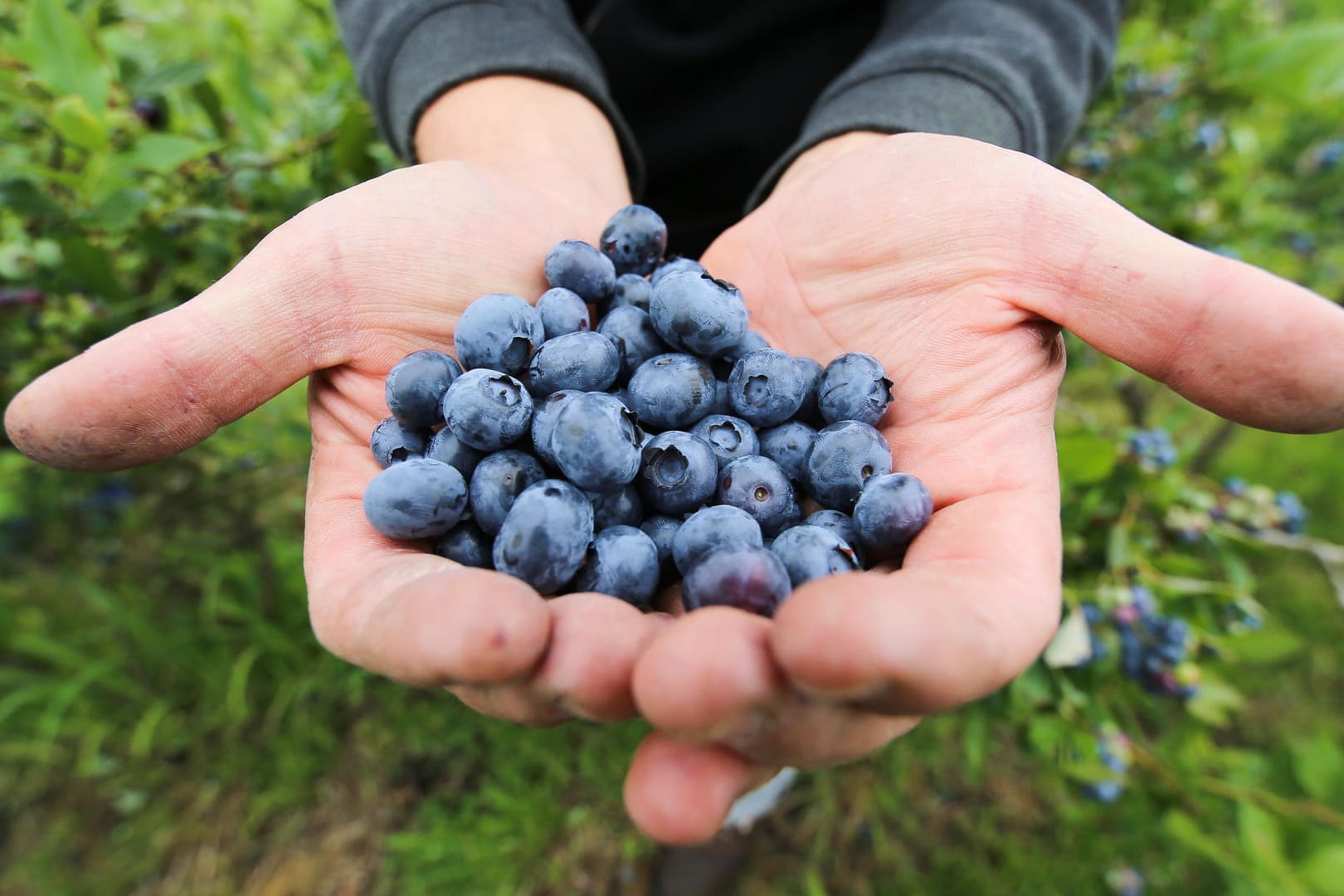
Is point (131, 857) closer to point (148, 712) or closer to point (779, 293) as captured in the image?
point (148, 712)

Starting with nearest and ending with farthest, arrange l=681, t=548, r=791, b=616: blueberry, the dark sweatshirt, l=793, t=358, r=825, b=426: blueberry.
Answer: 1. l=681, t=548, r=791, b=616: blueberry
2. l=793, t=358, r=825, b=426: blueberry
3. the dark sweatshirt

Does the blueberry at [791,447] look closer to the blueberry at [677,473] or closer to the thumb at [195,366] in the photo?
the blueberry at [677,473]

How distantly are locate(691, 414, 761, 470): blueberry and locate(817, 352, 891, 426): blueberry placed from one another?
16 cm

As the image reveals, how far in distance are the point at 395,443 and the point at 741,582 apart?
66 cm

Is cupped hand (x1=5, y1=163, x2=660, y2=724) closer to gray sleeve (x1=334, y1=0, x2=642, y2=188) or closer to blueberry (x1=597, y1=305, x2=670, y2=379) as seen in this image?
blueberry (x1=597, y1=305, x2=670, y2=379)

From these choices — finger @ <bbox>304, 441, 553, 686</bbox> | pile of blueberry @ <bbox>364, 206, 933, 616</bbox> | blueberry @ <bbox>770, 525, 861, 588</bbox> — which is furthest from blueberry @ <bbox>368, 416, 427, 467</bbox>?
blueberry @ <bbox>770, 525, 861, 588</bbox>

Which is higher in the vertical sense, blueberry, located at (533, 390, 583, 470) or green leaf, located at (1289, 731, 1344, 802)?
blueberry, located at (533, 390, 583, 470)

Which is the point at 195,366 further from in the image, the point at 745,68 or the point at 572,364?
the point at 745,68

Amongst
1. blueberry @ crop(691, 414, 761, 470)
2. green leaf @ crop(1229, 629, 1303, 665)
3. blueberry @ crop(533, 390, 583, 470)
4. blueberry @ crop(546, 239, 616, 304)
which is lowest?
green leaf @ crop(1229, 629, 1303, 665)

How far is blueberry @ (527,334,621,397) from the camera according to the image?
1.31m

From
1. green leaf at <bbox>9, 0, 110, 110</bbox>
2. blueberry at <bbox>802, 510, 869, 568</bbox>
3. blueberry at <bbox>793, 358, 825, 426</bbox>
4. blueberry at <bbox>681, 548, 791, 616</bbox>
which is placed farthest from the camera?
blueberry at <bbox>793, 358, 825, 426</bbox>

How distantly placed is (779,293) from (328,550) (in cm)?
104

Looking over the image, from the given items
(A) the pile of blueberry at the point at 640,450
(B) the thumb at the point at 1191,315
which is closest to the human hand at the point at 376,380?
(A) the pile of blueberry at the point at 640,450

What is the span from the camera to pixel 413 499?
1.11m
